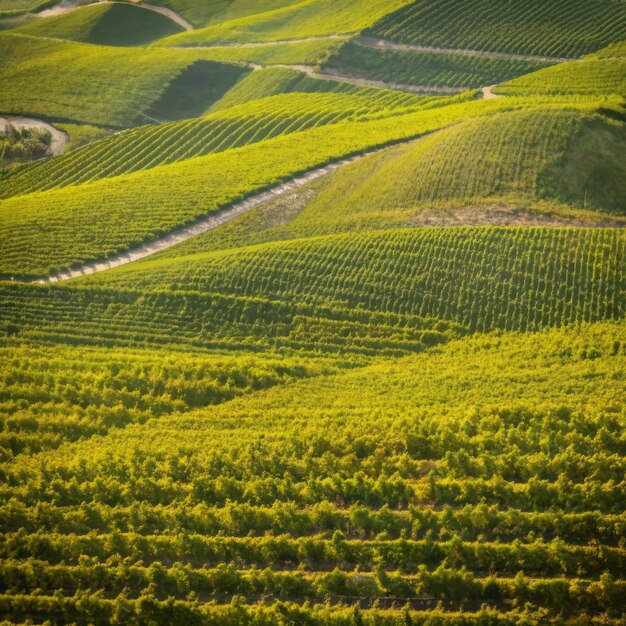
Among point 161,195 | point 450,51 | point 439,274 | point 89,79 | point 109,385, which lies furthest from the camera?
point 89,79

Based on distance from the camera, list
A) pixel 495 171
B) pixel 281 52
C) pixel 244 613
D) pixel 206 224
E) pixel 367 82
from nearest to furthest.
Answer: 1. pixel 244 613
2. pixel 495 171
3. pixel 206 224
4. pixel 367 82
5. pixel 281 52

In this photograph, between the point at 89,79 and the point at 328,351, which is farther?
the point at 89,79

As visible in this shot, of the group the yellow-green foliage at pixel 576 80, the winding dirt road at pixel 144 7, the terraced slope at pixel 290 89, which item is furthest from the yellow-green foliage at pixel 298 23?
the yellow-green foliage at pixel 576 80

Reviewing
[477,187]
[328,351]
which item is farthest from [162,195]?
[477,187]

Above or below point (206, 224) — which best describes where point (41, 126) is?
above

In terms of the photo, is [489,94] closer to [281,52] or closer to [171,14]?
[281,52]

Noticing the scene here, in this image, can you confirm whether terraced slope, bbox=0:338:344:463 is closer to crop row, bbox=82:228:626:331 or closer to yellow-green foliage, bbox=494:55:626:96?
crop row, bbox=82:228:626:331

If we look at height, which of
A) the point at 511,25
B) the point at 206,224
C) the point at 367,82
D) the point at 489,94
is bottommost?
the point at 206,224

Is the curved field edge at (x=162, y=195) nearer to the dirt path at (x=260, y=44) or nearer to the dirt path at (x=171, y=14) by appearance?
the dirt path at (x=260, y=44)

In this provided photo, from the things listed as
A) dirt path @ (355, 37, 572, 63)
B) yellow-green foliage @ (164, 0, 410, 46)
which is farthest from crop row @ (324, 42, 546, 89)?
yellow-green foliage @ (164, 0, 410, 46)
